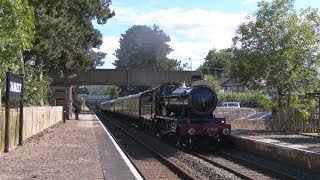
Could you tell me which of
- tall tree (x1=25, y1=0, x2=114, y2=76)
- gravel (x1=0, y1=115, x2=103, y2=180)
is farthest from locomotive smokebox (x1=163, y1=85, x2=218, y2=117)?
tall tree (x1=25, y1=0, x2=114, y2=76)

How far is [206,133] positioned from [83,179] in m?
9.97

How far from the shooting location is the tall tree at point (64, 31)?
2812 centimetres

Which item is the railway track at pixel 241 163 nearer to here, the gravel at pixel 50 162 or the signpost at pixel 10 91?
the gravel at pixel 50 162

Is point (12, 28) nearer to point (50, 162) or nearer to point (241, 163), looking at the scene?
point (50, 162)

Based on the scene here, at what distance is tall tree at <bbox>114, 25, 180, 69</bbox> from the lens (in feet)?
395

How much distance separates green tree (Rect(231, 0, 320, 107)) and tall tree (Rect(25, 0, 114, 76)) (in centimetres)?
1119

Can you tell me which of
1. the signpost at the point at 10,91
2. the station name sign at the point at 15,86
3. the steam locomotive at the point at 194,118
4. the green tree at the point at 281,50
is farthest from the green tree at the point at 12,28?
the green tree at the point at 281,50

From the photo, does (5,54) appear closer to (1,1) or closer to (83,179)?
(1,1)

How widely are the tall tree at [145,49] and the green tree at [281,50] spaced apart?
87.9 meters

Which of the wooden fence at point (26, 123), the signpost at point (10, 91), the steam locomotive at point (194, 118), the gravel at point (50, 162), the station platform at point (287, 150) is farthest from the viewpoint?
the steam locomotive at point (194, 118)

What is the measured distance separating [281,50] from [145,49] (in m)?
94.3

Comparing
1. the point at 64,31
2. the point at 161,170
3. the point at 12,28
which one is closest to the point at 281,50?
the point at 64,31

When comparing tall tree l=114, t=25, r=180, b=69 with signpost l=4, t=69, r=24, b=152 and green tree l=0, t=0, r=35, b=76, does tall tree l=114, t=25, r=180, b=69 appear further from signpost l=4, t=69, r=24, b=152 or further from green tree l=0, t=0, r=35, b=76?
green tree l=0, t=0, r=35, b=76

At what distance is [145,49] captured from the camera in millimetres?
122875
